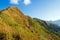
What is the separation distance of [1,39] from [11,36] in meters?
4.48

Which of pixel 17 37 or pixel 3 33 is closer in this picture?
pixel 3 33

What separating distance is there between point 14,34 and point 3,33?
514cm

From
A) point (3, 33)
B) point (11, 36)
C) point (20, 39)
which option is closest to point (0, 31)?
point (3, 33)

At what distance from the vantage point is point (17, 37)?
42.7 meters

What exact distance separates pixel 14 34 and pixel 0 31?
5286 millimetres

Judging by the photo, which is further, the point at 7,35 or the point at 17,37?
the point at 17,37

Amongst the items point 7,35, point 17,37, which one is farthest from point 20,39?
point 7,35

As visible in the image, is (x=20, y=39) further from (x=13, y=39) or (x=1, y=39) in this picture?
(x=1, y=39)

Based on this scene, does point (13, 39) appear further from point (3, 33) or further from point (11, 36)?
point (3, 33)

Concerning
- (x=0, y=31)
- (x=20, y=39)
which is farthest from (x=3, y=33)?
(x=20, y=39)

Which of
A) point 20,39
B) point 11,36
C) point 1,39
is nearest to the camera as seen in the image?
point 1,39

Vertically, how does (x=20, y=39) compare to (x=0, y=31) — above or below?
below

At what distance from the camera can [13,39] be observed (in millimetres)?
41250

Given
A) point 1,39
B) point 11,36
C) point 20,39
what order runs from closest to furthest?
point 1,39 → point 11,36 → point 20,39
